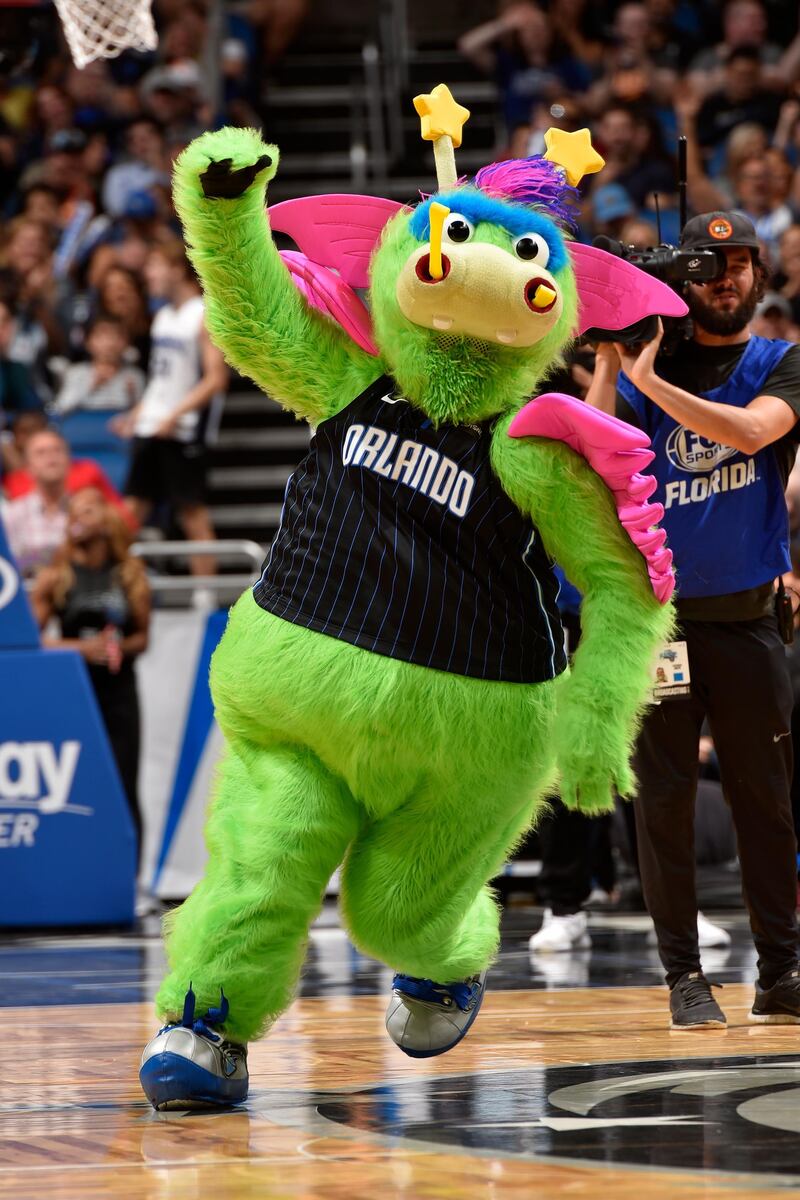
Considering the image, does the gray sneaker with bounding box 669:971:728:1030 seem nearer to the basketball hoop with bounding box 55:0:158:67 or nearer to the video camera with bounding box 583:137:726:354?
the video camera with bounding box 583:137:726:354

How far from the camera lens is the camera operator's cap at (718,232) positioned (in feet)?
14.5

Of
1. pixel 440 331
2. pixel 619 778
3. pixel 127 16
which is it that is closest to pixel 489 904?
pixel 619 778

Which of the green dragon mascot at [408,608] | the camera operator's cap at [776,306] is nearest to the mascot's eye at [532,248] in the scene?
the green dragon mascot at [408,608]

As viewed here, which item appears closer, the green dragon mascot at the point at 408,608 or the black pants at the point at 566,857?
the green dragon mascot at the point at 408,608

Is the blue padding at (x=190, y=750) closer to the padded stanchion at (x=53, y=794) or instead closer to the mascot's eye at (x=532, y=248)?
the padded stanchion at (x=53, y=794)

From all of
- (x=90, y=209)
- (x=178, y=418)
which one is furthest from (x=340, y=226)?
(x=90, y=209)

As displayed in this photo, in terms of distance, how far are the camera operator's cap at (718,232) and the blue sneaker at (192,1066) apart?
218 cm

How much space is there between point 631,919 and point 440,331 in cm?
381

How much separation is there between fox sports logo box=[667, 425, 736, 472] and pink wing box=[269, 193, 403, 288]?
1.03 meters

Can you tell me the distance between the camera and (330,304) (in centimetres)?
356

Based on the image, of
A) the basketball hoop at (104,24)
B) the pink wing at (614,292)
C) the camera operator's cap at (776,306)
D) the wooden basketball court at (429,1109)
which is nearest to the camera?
the wooden basketball court at (429,1109)

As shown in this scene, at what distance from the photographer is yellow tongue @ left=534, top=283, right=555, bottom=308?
335 cm

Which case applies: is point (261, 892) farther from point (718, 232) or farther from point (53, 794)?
point (53, 794)

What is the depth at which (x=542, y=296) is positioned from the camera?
3350 millimetres
